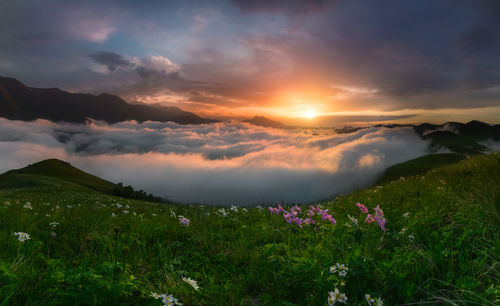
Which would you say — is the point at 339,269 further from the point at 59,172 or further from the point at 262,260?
the point at 59,172

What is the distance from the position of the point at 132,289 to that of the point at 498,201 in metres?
7.03

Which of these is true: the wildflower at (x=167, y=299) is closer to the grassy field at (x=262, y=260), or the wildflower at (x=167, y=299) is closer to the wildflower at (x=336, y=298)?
the grassy field at (x=262, y=260)

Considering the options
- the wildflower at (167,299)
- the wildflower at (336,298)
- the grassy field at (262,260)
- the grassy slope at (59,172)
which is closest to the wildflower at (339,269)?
the grassy field at (262,260)

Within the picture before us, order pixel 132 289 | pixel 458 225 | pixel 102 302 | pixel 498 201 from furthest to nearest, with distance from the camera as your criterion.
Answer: pixel 498 201 → pixel 458 225 → pixel 132 289 → pixel 102 302

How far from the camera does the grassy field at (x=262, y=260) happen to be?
113 inches

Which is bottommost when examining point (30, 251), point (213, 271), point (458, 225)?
point (213, 271)

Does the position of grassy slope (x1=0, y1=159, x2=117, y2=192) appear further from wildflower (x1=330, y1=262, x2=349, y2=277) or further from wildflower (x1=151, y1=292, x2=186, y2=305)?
wildflower (x1=330, y1=262, x2=349, y2=277)

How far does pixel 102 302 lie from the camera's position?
8.83ft

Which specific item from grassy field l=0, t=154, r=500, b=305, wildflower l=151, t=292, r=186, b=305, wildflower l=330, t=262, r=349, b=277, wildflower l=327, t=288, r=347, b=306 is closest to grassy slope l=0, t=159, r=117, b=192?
grassy field l=0, t=154, r=500, b=305

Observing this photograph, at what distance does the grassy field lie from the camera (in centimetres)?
287

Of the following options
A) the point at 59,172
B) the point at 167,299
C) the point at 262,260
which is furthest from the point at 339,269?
the point at 59,172

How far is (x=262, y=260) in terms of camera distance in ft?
14.4

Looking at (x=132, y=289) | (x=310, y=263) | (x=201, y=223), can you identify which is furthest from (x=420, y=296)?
(x=201, y=223)

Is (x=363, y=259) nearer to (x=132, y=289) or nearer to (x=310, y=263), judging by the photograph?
(x=310, y=263)
